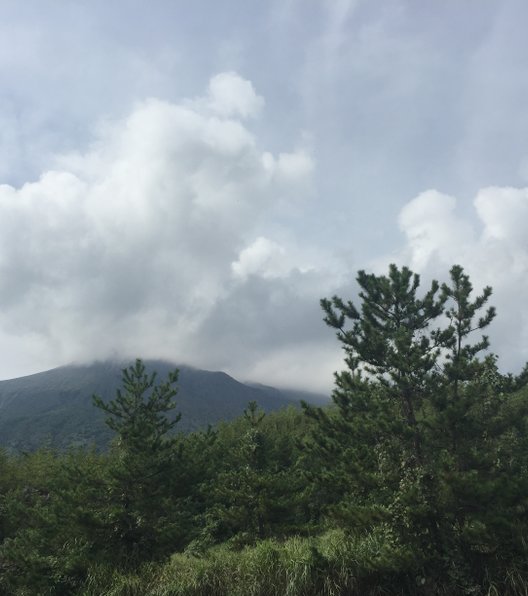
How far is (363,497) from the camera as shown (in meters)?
18.4

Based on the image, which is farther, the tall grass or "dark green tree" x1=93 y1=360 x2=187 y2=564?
"dark green tree" x1=93 y1=360 x2=187 y2=564

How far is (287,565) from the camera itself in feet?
48.4

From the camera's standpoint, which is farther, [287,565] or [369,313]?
[369,313]

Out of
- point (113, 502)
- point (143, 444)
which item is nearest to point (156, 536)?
point (113, 502)

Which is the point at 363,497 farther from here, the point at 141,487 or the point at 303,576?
the point at 141,487

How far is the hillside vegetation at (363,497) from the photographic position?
13867mm

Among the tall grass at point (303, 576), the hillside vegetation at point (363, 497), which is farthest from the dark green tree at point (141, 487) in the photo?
the tall grass at point (303, 576)

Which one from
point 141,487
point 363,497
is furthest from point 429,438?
point 141,487

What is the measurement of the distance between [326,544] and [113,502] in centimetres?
945

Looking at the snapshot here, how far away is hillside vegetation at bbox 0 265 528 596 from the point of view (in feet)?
45.5

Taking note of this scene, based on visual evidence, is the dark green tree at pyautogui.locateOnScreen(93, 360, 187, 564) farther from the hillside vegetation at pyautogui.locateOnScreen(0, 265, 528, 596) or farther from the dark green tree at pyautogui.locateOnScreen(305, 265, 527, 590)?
the dark green tree at pyautogui.locateOnScreen(305, 265, 527, 590)

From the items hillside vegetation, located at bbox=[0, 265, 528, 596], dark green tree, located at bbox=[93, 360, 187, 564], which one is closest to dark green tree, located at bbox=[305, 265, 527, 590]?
hillside vegetation, located at bbox=[0, 265, 528, 596]

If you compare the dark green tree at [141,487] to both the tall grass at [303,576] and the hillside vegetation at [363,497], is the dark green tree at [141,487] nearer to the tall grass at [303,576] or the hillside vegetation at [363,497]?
the hillside vegetation at [363,497]

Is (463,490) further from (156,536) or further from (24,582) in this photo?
(24,582)
